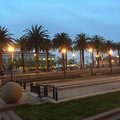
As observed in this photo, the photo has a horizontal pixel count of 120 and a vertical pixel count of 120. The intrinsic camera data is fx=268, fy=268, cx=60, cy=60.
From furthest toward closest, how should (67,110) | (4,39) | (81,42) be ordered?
(81,42), (4,39), (67,110)

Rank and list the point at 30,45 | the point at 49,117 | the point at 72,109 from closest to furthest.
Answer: the point at 49,117
the point at 72,109
the point at 30,45

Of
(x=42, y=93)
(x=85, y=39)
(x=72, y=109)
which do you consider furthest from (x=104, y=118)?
(x=85, y=39)

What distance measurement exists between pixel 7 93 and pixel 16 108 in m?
0.94

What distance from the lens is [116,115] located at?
11188 millimetres

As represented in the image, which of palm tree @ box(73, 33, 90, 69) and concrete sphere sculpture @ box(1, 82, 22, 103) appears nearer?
concrete sphere sculpture @ box(1, 82, 22, 103)

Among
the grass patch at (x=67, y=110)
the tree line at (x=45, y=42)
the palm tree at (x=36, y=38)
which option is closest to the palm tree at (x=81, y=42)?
the tree line at (x=45, y=42)

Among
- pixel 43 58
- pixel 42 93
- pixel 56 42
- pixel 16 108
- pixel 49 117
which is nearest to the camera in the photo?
pixel 49 117

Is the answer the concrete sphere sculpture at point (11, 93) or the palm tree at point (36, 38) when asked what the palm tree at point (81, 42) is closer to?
the palm tree at point (36, 38)

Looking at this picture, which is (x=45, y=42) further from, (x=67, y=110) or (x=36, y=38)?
(x=67, y=110)

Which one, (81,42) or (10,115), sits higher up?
(81,42)

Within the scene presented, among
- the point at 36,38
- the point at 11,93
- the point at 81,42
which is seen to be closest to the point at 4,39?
the point at 36,38

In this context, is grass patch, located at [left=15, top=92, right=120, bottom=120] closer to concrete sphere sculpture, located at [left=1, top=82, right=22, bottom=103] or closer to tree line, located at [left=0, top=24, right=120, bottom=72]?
concrete sphere sculpture, located at [left=1, top=82, right=22, bottom=103]

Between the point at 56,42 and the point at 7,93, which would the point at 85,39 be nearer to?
the point at 56,42

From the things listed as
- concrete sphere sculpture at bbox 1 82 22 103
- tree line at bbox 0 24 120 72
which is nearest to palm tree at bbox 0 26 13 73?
tree line at bbox 0 24 120 72
